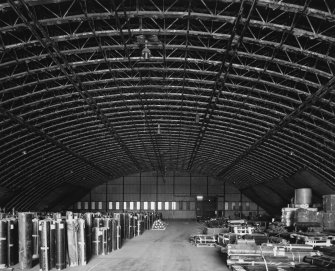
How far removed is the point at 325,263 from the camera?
13375 millimetres

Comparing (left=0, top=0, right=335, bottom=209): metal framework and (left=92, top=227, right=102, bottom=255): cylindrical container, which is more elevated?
(left=0, top=0, right=335, bottom=209): metal framework

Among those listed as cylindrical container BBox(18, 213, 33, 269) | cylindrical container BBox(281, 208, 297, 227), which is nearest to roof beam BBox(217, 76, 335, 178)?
cylindrical container BBox(281, 208, 297, 227)

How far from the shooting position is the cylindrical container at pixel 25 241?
16.7m

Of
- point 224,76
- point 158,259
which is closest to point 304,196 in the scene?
point 224,76

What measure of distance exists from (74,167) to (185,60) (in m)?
29.2

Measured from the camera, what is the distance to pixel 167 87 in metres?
27.1

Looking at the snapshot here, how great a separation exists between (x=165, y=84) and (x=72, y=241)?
13909 millimetres

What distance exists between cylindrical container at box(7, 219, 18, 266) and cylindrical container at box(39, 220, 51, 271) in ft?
6.50

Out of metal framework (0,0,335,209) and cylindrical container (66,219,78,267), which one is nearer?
cylindrical container (66,219,78,267)

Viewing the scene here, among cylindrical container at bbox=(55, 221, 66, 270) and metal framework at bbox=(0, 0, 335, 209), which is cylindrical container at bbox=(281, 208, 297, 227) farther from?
cylindrical container at bbox=(55, 221, 66, 270)

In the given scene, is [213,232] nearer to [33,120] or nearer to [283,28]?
[33,120]

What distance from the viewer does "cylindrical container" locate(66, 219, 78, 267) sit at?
16969 mm

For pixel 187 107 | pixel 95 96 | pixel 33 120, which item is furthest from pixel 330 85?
pixel 33 120

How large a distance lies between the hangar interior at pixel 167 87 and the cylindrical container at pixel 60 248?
7.75 meters
